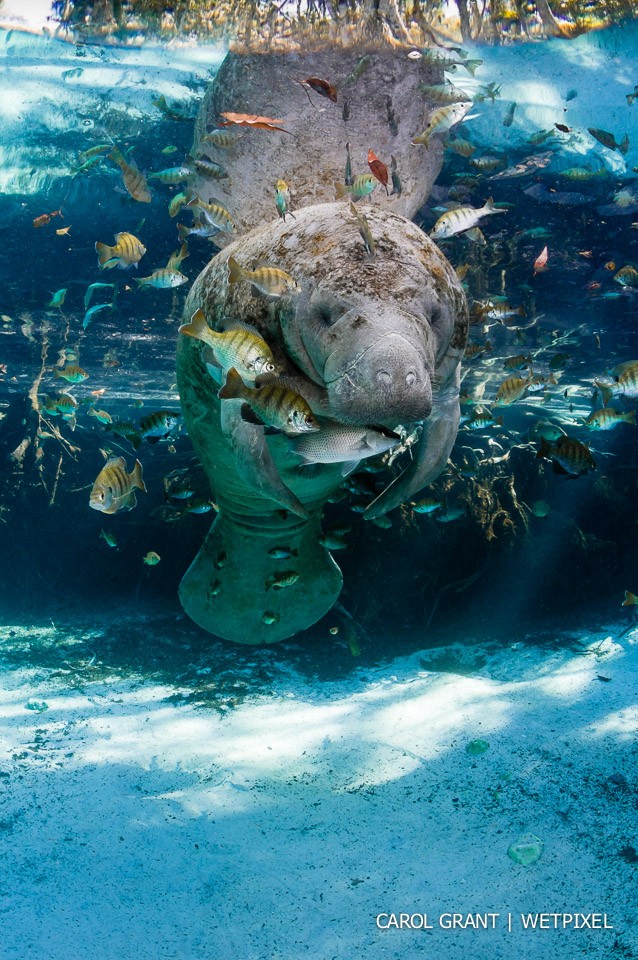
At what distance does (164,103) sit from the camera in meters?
6.64

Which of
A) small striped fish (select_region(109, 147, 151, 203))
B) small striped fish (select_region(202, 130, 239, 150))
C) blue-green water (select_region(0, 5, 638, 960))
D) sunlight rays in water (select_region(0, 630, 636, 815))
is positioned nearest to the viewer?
blue-green water (select_region(0, 5, 638, 960))

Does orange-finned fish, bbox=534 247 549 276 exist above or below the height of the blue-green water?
above

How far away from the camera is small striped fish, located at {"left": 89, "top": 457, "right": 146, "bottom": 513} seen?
4.20 meters

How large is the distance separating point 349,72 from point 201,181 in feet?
5.77

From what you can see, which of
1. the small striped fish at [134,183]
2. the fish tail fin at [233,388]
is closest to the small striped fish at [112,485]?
the fish tail fin at [233,388]

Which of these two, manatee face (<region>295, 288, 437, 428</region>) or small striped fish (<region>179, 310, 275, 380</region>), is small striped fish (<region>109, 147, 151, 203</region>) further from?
manatee face (<region>295, 288, 437, 428</region>)

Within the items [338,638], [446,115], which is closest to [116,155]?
[446,115]

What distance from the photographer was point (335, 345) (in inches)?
103

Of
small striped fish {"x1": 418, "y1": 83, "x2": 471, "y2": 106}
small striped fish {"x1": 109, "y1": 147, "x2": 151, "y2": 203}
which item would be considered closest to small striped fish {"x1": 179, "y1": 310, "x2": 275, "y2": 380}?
small striped fish {"x1": 109, "y1": 147, "x2": 151, "y2": 203}

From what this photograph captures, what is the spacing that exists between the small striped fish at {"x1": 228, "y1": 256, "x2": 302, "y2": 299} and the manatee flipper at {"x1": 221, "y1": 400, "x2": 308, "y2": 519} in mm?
658

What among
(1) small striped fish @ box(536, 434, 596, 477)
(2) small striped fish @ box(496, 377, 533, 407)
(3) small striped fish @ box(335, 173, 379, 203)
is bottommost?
(1) small striped fish @ box(536, 434, 596, 477)

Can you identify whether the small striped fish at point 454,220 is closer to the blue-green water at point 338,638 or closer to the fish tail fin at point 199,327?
the blue-green water at point 338,638

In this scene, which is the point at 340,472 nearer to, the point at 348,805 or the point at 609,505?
the point at 348,805

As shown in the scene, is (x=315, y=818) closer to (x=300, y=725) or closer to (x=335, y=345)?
(x=300, y=725)
